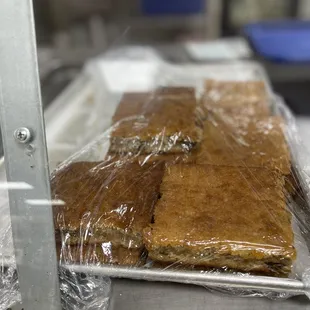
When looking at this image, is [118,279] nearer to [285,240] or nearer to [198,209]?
[198,209]

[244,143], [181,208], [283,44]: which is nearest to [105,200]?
[181,208]

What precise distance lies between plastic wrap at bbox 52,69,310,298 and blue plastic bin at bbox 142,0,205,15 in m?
2.63

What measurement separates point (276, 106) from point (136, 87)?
55cm

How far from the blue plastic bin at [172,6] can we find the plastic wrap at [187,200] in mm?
2630

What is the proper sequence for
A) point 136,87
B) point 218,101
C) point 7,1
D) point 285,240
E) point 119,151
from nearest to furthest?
point 7,1 < point 285,240 < point 119,151 < point 218,101 < point 136,87

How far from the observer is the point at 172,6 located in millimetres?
3682

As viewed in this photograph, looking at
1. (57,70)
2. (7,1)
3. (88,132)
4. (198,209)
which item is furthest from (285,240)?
(57,70)

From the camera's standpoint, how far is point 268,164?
1055mm

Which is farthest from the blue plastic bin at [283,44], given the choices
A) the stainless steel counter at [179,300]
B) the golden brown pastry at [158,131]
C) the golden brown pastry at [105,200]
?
the stainless steel counter at [179,300]

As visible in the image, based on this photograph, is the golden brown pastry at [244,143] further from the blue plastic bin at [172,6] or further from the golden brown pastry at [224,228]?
the blue plastic bin at [172,6]

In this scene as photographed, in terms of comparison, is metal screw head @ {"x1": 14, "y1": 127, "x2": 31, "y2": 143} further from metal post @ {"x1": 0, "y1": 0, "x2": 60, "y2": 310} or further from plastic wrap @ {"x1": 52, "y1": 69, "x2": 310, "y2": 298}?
plastic wrap @ {"x1": 52, "y1": 69, "x2": 310, "y2": 298}

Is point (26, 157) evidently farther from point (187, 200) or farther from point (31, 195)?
point (187, 200)

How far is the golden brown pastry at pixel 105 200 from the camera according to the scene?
0.89 metres

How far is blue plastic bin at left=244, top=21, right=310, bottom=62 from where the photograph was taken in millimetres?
2105
